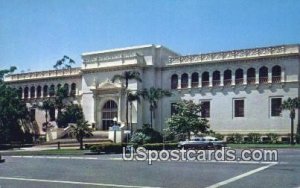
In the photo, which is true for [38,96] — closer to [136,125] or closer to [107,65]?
[107,65]

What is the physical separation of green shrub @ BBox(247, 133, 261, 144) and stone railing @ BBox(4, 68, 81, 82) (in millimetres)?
26173

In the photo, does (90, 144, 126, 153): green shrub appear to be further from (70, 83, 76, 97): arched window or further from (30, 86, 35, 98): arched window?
(30, 86, 35, 98): arched window

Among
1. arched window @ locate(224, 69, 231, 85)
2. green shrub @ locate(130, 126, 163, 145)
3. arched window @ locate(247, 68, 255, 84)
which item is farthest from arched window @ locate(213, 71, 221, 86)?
green shrub @ locate(130, 126, 163, 145)

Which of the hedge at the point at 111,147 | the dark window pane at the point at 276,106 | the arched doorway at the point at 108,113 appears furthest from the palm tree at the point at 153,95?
the hedge at the point at 111,147

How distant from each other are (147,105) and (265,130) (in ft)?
48.0

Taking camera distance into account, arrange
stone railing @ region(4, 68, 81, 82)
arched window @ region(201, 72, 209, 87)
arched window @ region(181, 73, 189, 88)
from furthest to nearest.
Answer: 1. stone railing @ region(4, 68, 81, 82)
2. arched window @ region(181, 73, 189, 88)
3. arched window @ region(201, 72, 209, 87)

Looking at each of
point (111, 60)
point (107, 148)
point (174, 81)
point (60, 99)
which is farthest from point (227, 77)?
point (60, 99)

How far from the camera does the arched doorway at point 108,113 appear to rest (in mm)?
55500

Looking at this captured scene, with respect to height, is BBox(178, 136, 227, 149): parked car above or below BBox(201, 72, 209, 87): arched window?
below

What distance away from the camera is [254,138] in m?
46.6

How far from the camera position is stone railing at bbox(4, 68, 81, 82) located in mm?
62219

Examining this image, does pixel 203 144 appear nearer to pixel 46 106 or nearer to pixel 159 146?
pixel 159 146

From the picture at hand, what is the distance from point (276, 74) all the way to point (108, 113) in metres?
21.5

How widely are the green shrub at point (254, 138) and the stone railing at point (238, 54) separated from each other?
8.56 meters
